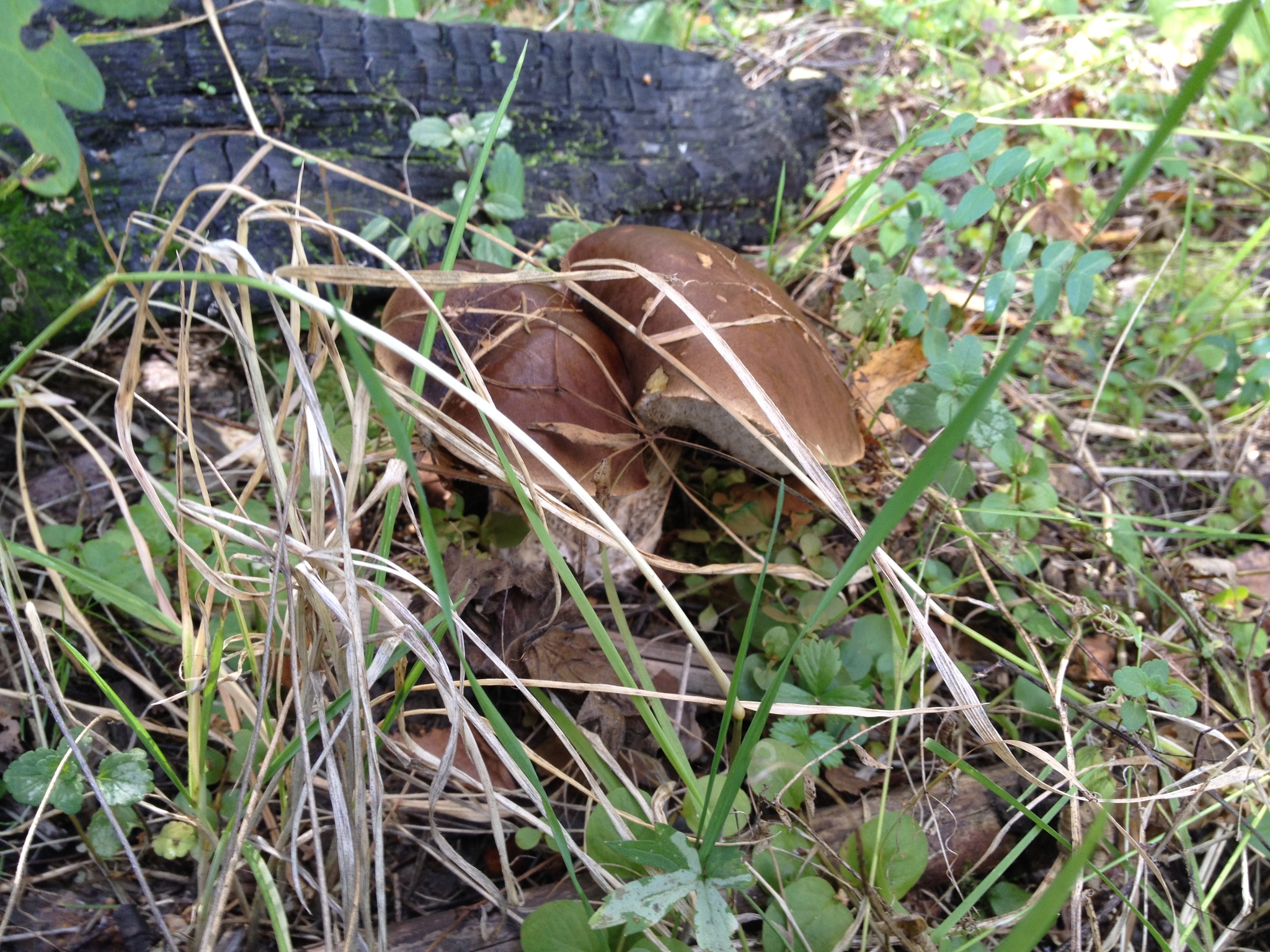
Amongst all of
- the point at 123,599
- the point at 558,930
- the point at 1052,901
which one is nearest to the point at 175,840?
the point at 123,599

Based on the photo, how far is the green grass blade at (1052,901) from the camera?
0.62 m

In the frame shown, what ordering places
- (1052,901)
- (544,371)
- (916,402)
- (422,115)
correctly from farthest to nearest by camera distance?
(422,115) → (916,402) → (544,371) → (1052,901)

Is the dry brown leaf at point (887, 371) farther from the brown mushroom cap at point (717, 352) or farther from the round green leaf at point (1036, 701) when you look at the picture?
the round green leaf at point (1036, 701)

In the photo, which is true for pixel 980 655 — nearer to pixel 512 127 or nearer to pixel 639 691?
pixel 639 691

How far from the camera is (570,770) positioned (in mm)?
1463

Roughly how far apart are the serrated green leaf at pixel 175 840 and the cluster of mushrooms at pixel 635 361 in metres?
0.83

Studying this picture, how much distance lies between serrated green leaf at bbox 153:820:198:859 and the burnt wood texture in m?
1.43

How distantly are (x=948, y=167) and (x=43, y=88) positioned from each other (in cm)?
165

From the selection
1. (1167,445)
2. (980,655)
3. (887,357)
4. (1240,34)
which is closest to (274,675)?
(980,655)

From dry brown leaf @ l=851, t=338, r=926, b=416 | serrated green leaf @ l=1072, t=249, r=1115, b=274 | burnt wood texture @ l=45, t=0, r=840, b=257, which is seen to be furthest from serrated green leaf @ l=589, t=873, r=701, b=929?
burnt wood texture @ l=45, t=0, r=840, b=257

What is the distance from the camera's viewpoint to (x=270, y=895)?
112 cm

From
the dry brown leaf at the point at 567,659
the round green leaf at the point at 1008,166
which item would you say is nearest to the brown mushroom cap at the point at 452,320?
the dry brown leaf at the point at 567,659

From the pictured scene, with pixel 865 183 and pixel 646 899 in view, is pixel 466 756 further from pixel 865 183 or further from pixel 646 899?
pixel 865 183

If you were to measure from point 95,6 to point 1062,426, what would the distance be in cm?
242
